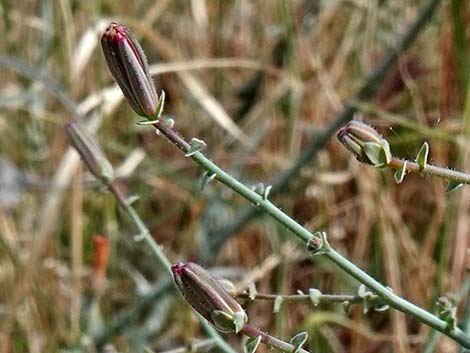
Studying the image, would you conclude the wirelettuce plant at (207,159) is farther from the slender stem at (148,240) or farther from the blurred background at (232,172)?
the blurred background at (232,172)

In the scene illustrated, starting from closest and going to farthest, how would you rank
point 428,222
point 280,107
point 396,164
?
point 396,164, point 428,222, point 280,107

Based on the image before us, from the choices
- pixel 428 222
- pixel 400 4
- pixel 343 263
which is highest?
pixel 343 263

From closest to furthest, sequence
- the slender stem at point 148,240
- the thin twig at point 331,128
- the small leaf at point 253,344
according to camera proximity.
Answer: the small leaf at point 253,344 < the slender stem at point 148,240 < the thin twig at point 331,128

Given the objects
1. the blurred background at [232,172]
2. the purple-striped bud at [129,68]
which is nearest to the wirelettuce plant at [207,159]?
the purple-striped bud at [129,68]

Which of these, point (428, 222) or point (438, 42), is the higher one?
point (438, 42)

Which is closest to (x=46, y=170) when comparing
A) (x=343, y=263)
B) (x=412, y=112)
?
(x=412, y=112)

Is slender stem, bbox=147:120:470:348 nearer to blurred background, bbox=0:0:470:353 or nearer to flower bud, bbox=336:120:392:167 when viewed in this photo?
flower bud, bbox=336:120:392:167

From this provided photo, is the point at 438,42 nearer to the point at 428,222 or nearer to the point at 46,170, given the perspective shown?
the point at 428,222
